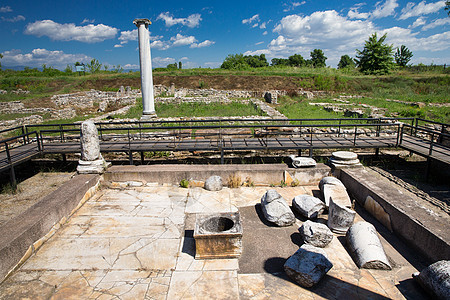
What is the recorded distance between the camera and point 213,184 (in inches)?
235

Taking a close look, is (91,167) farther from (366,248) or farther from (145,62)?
(145,62)

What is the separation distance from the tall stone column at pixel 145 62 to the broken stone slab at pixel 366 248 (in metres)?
12.4

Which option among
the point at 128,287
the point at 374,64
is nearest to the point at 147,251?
the point at 128,287

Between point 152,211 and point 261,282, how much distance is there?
2530mm

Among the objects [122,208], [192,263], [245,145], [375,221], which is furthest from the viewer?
[245,145]

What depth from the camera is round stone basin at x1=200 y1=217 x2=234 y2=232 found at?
406 cm

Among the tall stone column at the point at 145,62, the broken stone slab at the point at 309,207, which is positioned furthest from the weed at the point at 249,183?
the tall stone column at the point at 145,62

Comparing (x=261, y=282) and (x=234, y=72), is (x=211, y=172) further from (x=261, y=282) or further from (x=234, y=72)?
(x=234, y=72)

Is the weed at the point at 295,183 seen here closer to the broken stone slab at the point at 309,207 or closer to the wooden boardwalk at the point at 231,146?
the broken stone slab at the point at 309,207

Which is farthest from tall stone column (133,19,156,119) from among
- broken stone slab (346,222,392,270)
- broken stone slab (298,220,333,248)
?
broken stone slab (346,222,392,270)

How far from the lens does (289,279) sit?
3.37 meters

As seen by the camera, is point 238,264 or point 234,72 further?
point 234,72

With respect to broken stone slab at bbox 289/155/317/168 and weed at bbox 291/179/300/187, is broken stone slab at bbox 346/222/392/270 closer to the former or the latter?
weed at bbox 291/179/300/187

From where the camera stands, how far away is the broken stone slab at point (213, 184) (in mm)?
5966
